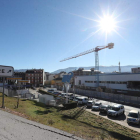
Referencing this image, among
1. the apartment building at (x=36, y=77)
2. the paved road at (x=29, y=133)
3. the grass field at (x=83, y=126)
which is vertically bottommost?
the grass field at (x=83, y=126)

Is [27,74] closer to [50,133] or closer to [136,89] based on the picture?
[136,89]

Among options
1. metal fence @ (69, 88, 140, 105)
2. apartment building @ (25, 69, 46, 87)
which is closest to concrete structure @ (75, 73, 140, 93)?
metal fence @ (69, 88, 140, 105)

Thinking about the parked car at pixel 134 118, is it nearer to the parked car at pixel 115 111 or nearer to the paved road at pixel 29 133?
the parked car at pixel 115 111

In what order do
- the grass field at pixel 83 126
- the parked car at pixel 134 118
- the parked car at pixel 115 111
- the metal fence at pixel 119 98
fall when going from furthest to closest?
the metal fence at pixel 119 98, the parked car at pixel 115 111, the parked car at pixel 134 118, the grass field at pixel 83 126

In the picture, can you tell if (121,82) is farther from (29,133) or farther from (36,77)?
(36,77)

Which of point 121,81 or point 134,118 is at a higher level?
point 121,81

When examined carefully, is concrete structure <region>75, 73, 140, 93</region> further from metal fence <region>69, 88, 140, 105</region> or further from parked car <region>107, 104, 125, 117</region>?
parked car <region>107, 104, 125, 117</region>

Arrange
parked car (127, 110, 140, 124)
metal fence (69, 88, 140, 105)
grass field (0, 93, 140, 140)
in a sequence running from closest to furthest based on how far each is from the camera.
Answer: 1. grass field (0, 93, 140, 140)
2. parked car (127, 110, 140, 124)
3. metal fence (69, 88, 140, 105)

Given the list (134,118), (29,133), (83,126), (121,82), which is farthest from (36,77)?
(29,133)

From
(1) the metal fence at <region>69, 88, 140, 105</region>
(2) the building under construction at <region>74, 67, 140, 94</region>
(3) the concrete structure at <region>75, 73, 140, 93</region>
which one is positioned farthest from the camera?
(3) the concrete structure at <region>75, 73, 140, 93</region>

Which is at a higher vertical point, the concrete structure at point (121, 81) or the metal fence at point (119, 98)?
the concrete structure at point (121, 81)

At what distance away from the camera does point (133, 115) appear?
16.1 m

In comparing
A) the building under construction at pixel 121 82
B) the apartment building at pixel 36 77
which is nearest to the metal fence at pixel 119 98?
the building under construction at pixel 121 82

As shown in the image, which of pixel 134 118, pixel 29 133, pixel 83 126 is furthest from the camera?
pixel 134 118
